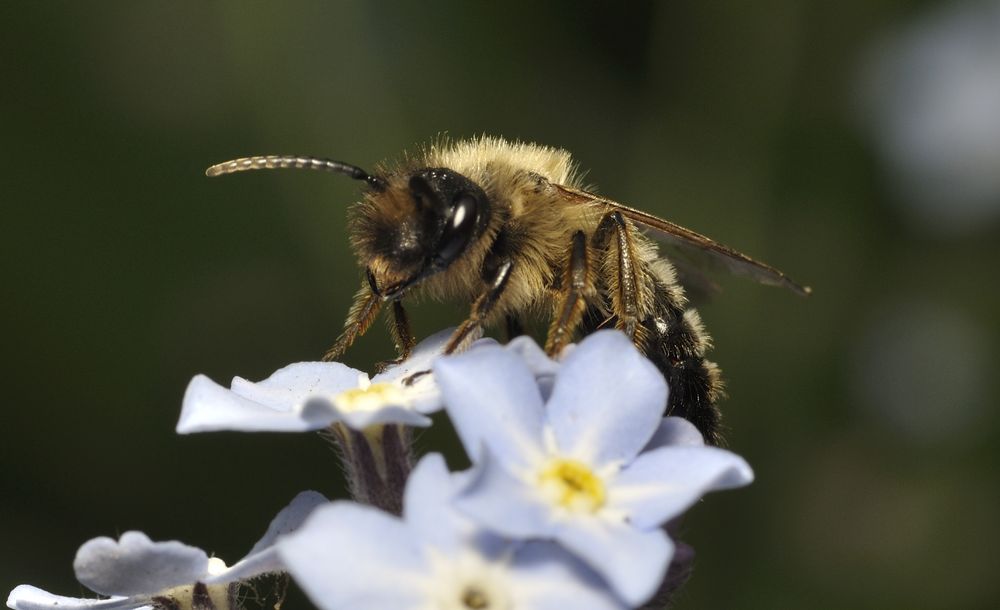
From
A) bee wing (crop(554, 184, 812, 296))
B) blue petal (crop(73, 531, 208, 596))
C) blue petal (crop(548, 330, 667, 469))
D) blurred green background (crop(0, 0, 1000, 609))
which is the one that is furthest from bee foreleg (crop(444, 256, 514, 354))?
blurred green background (crop(0, 0, 1000, 609))

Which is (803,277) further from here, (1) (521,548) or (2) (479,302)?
(1) (521,548)

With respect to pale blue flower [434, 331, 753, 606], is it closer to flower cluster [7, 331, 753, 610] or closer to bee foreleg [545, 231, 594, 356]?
flower cluster [7, 331, 753, 610]

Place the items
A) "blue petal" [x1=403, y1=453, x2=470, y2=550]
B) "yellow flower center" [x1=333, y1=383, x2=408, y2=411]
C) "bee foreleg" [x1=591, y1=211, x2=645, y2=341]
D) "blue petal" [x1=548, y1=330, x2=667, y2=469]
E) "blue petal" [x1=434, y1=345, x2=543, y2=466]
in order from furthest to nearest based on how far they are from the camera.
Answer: "bee foreleg" [x1=591, y1=211, x2=645, y2=341]
"yellow flower center" [x1=333, y1=383, x2=408, y2=411]
"blue petal" [x1=548, y1=330, x2=667, y2=469]
"blue petal" [x1=434, y1=345, x2=543, y2=466]
"blue petal" [x1=403, y1=453, x2=470, y2=550]

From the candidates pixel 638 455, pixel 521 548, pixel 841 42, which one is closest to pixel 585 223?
pixel 638 455

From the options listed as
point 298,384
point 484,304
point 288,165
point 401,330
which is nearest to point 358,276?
point 401,330

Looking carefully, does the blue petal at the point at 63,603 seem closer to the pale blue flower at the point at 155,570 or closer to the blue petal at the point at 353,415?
the pale blue flower at the point at 155,570

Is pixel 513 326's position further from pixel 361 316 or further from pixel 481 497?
pixel 481 497
